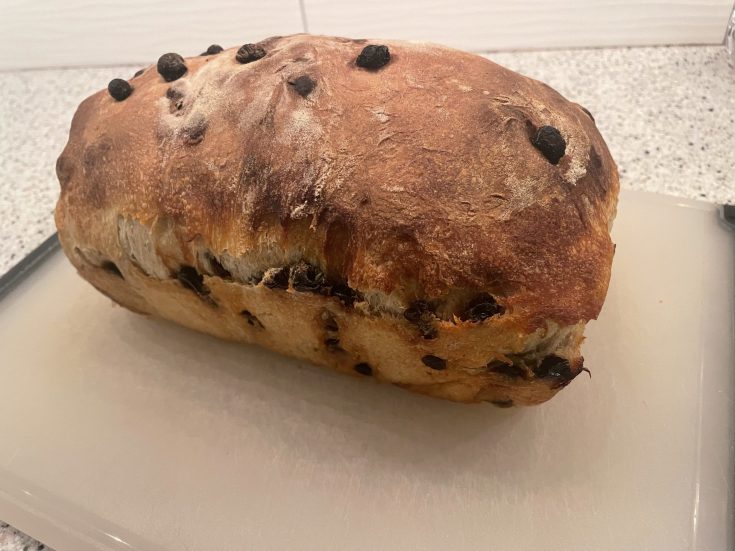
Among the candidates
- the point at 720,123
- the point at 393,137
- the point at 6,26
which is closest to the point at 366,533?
the point at 393,137

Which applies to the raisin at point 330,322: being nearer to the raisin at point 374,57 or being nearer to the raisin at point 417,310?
the raisin at point 417,310

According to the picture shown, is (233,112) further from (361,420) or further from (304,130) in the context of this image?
(361,420)

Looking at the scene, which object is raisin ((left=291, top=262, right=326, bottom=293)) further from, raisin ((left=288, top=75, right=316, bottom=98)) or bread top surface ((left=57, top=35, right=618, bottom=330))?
raisin ((left=288, top=75, right=316, bottom=98))

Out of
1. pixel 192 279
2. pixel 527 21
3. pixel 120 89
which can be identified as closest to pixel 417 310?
pixel 192 279

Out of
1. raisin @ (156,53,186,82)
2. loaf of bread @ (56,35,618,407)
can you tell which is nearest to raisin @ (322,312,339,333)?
loaf of bread @ (56,35,618,407)

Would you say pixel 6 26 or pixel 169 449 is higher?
pixel 6 26

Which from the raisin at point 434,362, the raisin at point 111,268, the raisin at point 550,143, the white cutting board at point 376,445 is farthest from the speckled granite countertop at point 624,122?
the raisin at point 434,362

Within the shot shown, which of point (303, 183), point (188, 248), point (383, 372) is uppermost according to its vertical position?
point (303, 183)
